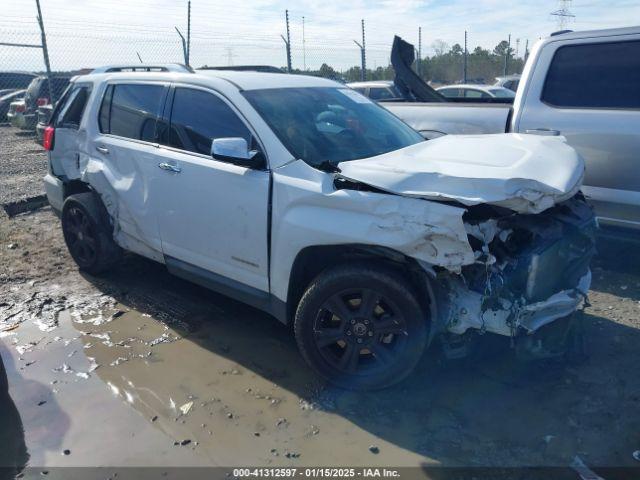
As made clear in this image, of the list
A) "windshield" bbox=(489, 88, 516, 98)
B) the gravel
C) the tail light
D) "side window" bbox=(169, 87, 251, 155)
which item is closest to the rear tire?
the tail light

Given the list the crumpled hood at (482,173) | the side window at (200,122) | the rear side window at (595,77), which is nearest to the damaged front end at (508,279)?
the crumpled hood at (482,173)

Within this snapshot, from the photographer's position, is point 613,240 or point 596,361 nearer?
point 596,361

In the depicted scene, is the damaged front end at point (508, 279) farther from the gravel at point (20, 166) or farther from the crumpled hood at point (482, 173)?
the gravel at point (20, 166)

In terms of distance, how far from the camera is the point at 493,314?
2990 millimetres

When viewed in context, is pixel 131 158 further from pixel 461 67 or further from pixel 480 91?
pixel 461 67

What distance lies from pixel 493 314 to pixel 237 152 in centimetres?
180

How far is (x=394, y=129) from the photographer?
4.31 m

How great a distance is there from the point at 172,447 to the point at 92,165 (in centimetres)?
288

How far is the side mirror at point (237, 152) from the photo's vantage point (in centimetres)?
337

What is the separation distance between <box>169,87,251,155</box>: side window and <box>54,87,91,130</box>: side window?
1.48 metres

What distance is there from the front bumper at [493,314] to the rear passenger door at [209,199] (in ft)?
4.07

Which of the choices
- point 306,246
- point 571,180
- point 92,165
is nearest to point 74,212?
point 92,165

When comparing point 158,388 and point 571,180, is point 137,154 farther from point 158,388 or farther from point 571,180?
point 571,180

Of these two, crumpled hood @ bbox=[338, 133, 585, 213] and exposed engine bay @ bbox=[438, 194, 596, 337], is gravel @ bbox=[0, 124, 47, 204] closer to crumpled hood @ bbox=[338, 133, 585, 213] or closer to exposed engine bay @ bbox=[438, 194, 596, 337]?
crumpled hood @ bbox=[338, 133, 585, 213]
